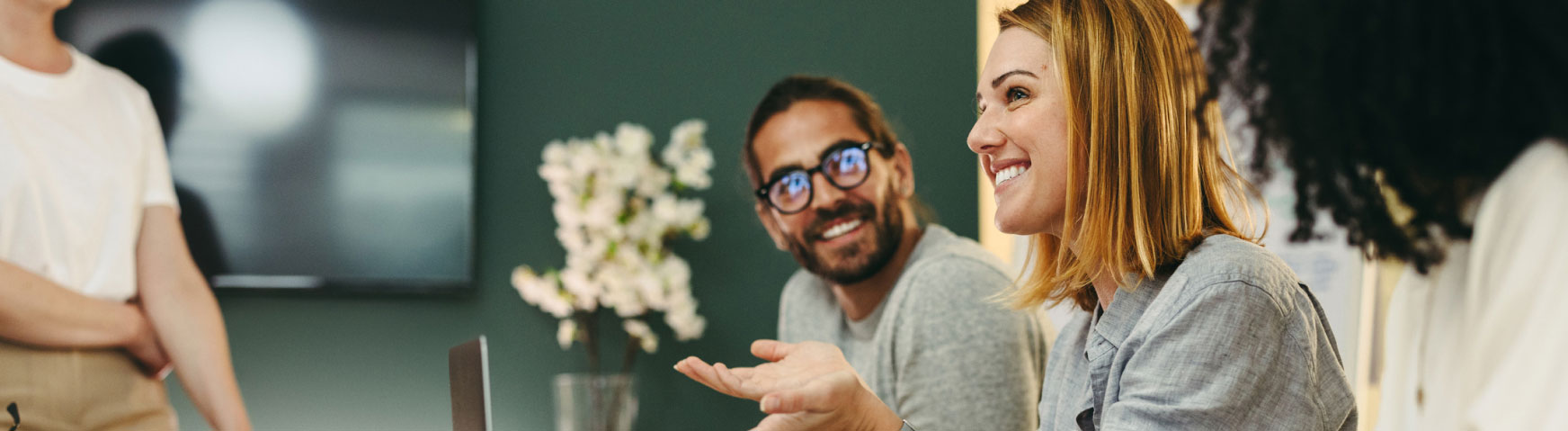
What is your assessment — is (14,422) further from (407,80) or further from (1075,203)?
(1075,203)

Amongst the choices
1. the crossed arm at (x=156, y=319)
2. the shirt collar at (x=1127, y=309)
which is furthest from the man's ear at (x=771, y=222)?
the crossed arm at (x=156, y=319)

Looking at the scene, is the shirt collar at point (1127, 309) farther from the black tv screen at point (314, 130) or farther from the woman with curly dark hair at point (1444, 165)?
the black tv screen at point (314, 130)

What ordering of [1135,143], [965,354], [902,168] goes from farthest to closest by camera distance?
[902,168]
[965,354]
[1135,143]

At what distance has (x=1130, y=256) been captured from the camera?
39.6 inches

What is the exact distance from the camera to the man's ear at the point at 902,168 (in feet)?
6.02

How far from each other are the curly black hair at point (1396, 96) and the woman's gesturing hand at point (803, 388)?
1.85ft

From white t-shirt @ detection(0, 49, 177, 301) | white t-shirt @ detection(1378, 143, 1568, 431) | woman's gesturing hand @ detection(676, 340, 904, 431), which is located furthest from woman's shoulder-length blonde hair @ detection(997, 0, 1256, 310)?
white t-shirt @ detection(0, 49, 177, 301)

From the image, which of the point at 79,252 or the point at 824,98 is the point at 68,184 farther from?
the point at 824,98

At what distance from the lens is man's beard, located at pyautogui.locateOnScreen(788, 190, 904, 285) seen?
5.74 feet

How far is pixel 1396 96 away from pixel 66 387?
1796 mm

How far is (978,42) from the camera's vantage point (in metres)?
2.34

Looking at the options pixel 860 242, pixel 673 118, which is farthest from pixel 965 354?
pixel 673 118

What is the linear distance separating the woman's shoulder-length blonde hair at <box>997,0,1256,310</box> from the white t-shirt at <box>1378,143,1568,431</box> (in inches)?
16.6

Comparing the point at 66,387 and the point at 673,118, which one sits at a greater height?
the point at 673,118
